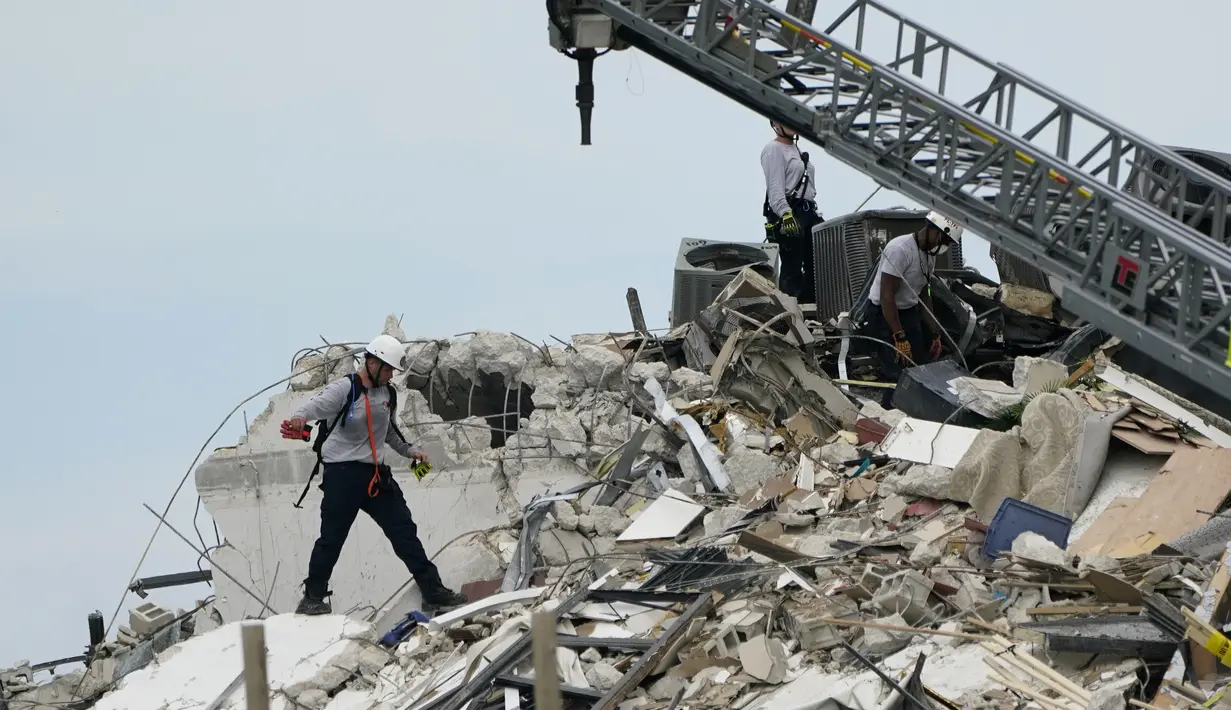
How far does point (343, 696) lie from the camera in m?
9.20

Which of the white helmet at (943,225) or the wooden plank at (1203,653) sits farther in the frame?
the white helmet at (943,225)

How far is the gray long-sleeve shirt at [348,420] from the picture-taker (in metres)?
9.74

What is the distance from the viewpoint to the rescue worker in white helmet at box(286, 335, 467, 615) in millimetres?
9766

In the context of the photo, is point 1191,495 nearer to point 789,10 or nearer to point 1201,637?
point 1201,637

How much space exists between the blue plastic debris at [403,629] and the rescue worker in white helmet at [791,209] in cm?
605

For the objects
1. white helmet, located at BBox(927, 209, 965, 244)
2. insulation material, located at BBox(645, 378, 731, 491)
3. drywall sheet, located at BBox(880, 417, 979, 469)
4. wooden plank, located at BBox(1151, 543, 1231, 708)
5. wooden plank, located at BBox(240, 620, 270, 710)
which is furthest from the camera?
white helmet, located at BBox(927, 209, 965, 244)

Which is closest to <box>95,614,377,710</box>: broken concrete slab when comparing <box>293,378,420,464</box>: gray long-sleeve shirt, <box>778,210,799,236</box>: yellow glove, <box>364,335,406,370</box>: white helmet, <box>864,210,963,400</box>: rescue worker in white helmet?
<box>293,378,420,464</box>: gray long-sleeve shirt

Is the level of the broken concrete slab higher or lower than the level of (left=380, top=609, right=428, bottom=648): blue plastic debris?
lower

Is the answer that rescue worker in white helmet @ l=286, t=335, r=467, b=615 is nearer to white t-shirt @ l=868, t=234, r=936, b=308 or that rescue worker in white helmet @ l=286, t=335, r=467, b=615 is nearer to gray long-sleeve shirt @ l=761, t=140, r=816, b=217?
white t-shirt @ l=868, t=234, r=936, b=308

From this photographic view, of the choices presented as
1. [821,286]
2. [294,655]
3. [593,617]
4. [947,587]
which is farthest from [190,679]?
[821,286]

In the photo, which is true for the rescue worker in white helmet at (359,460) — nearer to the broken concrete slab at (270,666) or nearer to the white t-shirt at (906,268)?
the broken concrete slab at (270,666)

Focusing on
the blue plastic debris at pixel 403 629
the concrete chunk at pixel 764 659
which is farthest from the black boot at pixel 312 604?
the concrete chunk at pixel 764 659

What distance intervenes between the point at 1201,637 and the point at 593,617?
3400 millimetres

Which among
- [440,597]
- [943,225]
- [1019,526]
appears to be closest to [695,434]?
[440,597]
